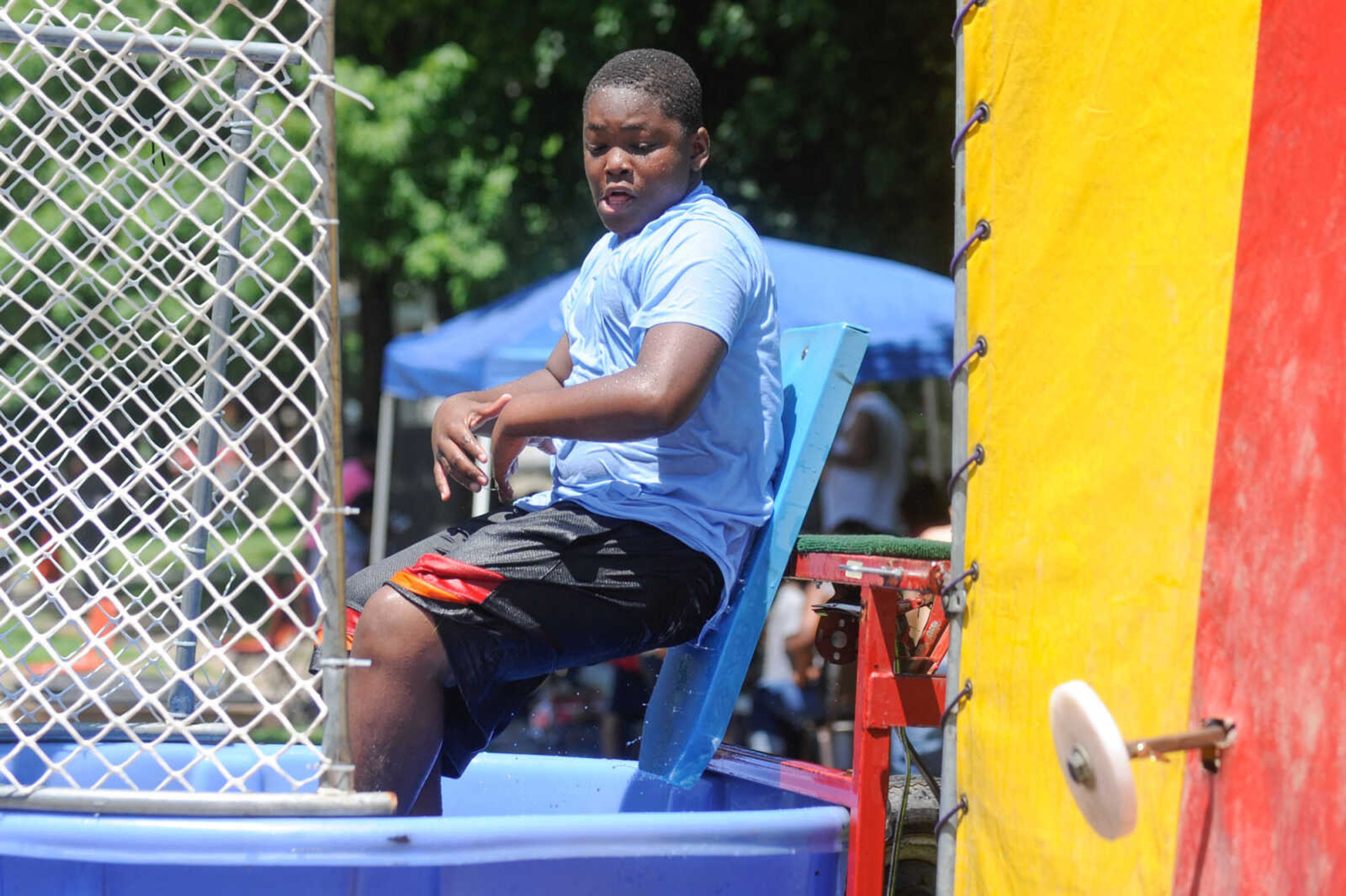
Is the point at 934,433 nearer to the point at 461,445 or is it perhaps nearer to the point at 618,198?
the point at 618,198

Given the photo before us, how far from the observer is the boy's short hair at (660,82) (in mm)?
2557

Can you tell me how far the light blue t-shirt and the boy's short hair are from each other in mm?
163

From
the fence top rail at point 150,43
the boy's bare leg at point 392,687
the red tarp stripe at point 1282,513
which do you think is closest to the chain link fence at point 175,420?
the fence top rail at point 150,43

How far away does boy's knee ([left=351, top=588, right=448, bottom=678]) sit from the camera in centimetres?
219

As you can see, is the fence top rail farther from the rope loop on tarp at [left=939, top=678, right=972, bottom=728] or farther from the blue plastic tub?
the rope loop on tarp at [left=939, top=678, right=972, bottom=728]

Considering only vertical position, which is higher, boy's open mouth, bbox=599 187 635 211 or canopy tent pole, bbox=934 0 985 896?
boy's open mouth, bbox=599 187 635 211

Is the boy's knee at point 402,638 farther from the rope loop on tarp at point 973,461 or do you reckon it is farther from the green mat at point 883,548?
the rope loop on tarp at point 973,461

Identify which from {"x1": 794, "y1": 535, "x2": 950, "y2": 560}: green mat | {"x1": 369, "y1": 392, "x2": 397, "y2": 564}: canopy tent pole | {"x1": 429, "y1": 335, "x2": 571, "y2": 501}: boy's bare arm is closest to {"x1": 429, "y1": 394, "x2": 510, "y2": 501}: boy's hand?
{"x1": 429, "y1": 335, "x2": 571, "y2": 501}: boy's bare arm

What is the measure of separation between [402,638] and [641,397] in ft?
1.79

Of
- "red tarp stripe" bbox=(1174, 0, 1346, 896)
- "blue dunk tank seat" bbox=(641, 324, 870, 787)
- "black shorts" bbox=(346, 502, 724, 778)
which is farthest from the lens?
"blue dunk tank seat" bbox=(641, 324, 870, 787)

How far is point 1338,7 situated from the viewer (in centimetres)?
149

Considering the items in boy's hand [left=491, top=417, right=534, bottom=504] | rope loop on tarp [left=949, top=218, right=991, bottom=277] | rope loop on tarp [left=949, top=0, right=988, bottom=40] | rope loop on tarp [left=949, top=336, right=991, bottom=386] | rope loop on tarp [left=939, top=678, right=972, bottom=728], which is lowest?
rope loop on tarp [left=939, top=678, right=972, bottom=728]

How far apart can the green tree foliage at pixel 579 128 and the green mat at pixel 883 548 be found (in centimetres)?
712

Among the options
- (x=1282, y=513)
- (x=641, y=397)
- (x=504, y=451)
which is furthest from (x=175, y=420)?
(x=1282, y=513)
